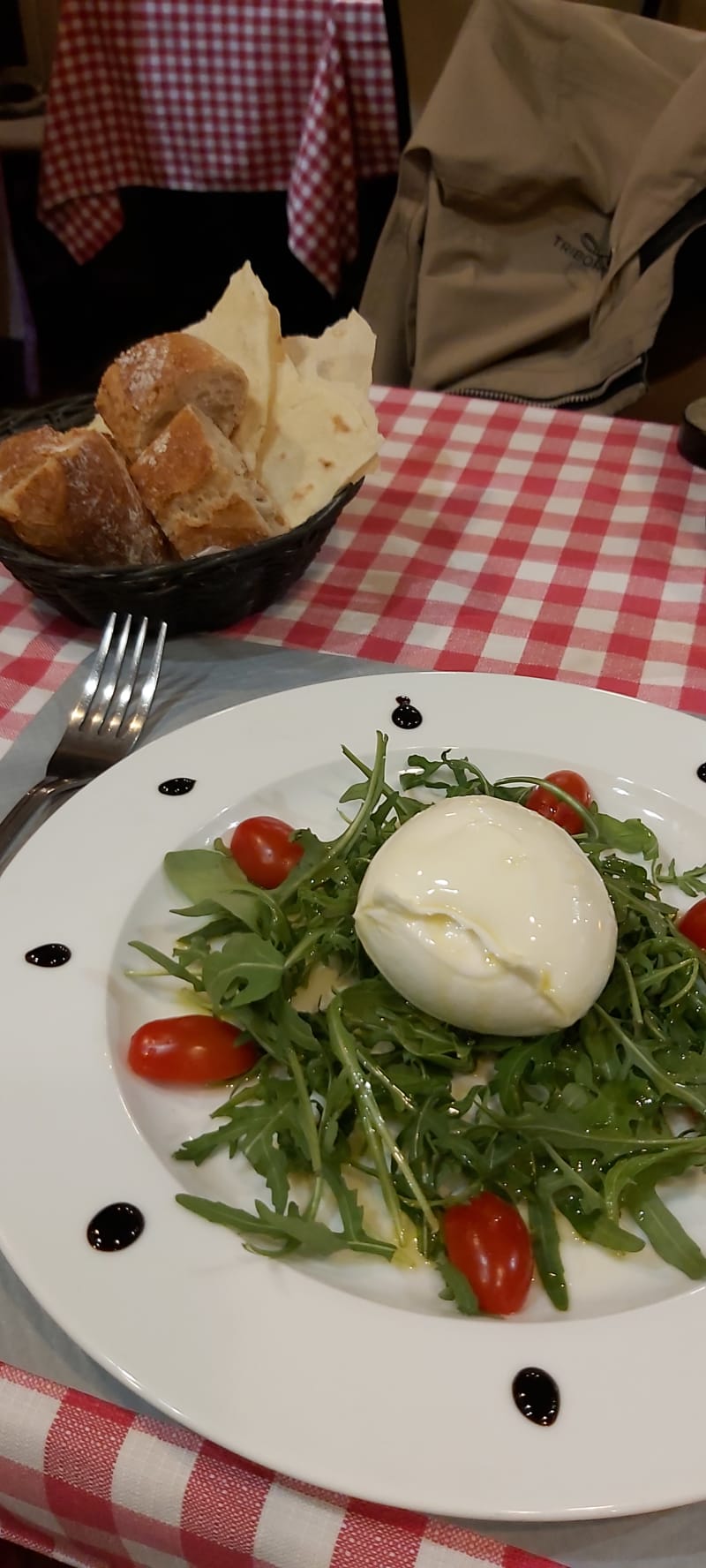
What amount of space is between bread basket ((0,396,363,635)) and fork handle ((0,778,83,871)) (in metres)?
0.27

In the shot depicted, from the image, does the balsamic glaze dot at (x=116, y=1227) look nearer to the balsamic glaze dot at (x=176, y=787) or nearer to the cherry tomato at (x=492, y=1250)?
the cherry tomato at (x=492, y=1250)

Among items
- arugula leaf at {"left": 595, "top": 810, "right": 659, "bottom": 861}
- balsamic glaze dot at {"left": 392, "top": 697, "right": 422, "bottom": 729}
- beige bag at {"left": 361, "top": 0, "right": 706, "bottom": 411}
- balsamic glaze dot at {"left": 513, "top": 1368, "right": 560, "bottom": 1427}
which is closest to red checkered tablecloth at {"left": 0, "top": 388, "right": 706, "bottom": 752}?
balsamic glaze dot at {"left": 392, "top": 697, "right": 422, "bottom": 729}

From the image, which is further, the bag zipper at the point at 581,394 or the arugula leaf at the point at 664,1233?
the bag zipper at the point at 581,394

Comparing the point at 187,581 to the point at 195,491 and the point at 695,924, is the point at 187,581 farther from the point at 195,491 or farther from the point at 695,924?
the point at 695,924

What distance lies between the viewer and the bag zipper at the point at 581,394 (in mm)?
2480

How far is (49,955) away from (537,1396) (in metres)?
0.52

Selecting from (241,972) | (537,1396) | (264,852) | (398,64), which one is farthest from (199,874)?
(398,64)

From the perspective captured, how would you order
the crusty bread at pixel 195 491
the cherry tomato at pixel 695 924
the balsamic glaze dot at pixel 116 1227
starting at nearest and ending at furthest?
the balsamic glaze dot at pixel 116 1227 < the cherry tomato at pixel 695 924 < the crusty bread at pixel 195 491

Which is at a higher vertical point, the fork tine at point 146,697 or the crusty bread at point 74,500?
the crusty bread at point 74,500

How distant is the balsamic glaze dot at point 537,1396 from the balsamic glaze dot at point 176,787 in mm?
646

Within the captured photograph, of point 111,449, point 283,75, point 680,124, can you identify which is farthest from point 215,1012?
point 283,75

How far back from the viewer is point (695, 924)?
99cm

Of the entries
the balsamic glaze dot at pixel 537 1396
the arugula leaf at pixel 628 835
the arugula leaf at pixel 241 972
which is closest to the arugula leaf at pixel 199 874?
the arugula leaf at pixel 241 972

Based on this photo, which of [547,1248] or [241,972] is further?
[241,972]
